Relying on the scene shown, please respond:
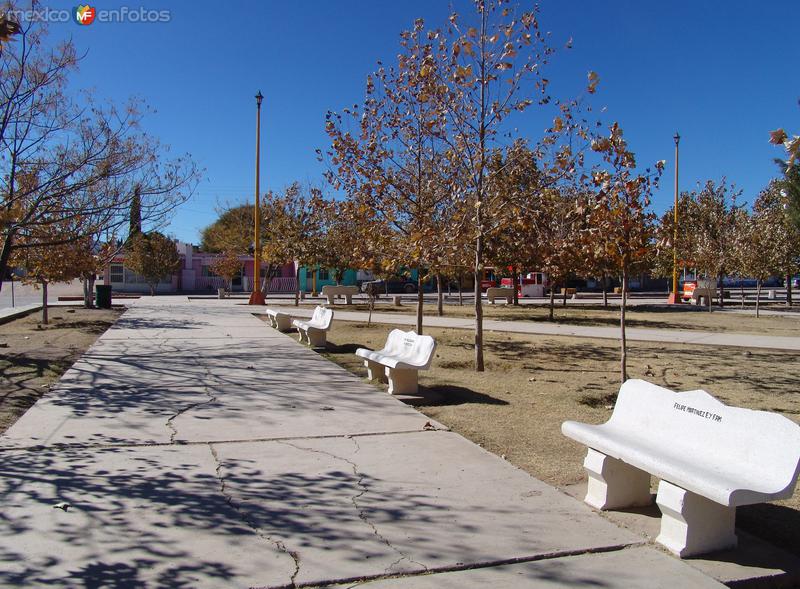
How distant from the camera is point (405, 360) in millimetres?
8281

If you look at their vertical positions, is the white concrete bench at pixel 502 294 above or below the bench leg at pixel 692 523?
above

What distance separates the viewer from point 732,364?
11.0m

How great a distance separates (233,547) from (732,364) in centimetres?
972

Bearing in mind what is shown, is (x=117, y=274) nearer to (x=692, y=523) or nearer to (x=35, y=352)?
(x=35, y=352)

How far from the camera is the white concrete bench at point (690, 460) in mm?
3393

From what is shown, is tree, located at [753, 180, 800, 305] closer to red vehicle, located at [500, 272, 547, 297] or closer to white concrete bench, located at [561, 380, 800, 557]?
red vehicle, located at [500, 272, 547, 297]

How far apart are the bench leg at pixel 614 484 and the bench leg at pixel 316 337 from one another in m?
8.72

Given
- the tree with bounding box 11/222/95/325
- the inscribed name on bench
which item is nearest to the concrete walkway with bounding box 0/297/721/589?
the inscribed name on bench

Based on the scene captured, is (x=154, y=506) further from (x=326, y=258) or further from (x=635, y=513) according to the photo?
(x=326, y=258)

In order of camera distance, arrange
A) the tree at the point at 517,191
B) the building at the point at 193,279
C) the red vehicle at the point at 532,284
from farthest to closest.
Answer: the building at the point at 193,279 < the red vehicle at the point at 532,284 < the tree at the point at 517,191

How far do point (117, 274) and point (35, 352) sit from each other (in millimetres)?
40874

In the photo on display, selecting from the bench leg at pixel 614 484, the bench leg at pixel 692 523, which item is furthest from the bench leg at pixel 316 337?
the bench leg at pixel 692 523

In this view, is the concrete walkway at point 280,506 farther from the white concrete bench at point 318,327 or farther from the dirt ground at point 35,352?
the white concrete bench at point 318,327

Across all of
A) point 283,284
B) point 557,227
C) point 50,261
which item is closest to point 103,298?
point 50,261
